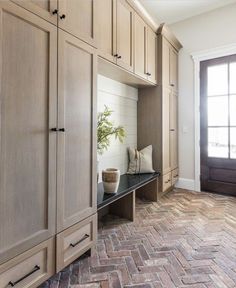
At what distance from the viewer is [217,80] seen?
3.57 metres

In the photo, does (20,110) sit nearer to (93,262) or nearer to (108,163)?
(93,262)

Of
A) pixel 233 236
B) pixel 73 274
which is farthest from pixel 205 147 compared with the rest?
pixel 73 274

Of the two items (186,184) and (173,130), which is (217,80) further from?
(186,184)

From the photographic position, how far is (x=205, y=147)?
3.72m

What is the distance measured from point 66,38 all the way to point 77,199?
45.9 inches

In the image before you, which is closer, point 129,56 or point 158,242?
point 158,242

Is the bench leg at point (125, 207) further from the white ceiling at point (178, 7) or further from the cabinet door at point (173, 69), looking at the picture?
the white ceiling at point (178, 7)

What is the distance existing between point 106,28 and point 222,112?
2471 millimetres

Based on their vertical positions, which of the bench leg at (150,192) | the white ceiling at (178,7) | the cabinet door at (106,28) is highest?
the white ceiling at (178,7)

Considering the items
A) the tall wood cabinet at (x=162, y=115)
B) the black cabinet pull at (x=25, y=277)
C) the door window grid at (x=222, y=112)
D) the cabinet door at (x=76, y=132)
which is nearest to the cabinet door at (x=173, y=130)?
the tall wood cabinet at (x=162, y=115)

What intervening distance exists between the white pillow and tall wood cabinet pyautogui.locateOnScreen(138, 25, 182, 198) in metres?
0.16

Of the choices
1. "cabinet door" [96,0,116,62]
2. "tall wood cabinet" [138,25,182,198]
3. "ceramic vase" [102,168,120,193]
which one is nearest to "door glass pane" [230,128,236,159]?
A: "tall wood cabinet" [138,25,182,198]

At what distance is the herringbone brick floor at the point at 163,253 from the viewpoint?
1.51m

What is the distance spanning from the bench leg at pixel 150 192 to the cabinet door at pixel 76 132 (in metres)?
1.54
